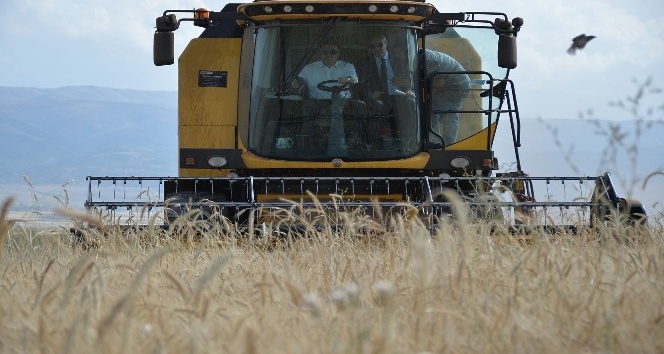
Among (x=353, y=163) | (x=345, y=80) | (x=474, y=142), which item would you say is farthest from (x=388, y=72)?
(x=474, y=142)

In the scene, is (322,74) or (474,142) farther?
(474,142)

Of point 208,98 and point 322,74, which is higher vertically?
point 322,74

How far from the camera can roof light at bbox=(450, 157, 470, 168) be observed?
10.2 metres

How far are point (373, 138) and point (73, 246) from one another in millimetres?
2800

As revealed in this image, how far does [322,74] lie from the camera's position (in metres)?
9.92

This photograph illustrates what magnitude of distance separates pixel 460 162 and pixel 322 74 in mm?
1417

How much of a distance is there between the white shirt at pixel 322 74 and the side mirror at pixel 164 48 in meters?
1.08

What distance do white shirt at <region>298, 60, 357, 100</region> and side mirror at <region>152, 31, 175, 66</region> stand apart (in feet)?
3.56

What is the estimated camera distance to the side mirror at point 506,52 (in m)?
9.95

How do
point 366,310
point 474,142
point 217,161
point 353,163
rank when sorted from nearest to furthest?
1. point 366,310
2. point 353,163
3. point 217,161
4. point 474,142

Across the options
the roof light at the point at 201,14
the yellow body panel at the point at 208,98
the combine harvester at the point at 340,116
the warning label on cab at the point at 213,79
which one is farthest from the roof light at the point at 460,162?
the roof light at the point at 201,14

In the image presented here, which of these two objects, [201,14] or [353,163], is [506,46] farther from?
[201,14]

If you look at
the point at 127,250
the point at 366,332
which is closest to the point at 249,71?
the point at 127,250

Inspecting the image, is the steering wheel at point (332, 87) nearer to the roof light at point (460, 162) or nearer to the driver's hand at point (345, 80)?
the driver's hand at point (345, 80)
